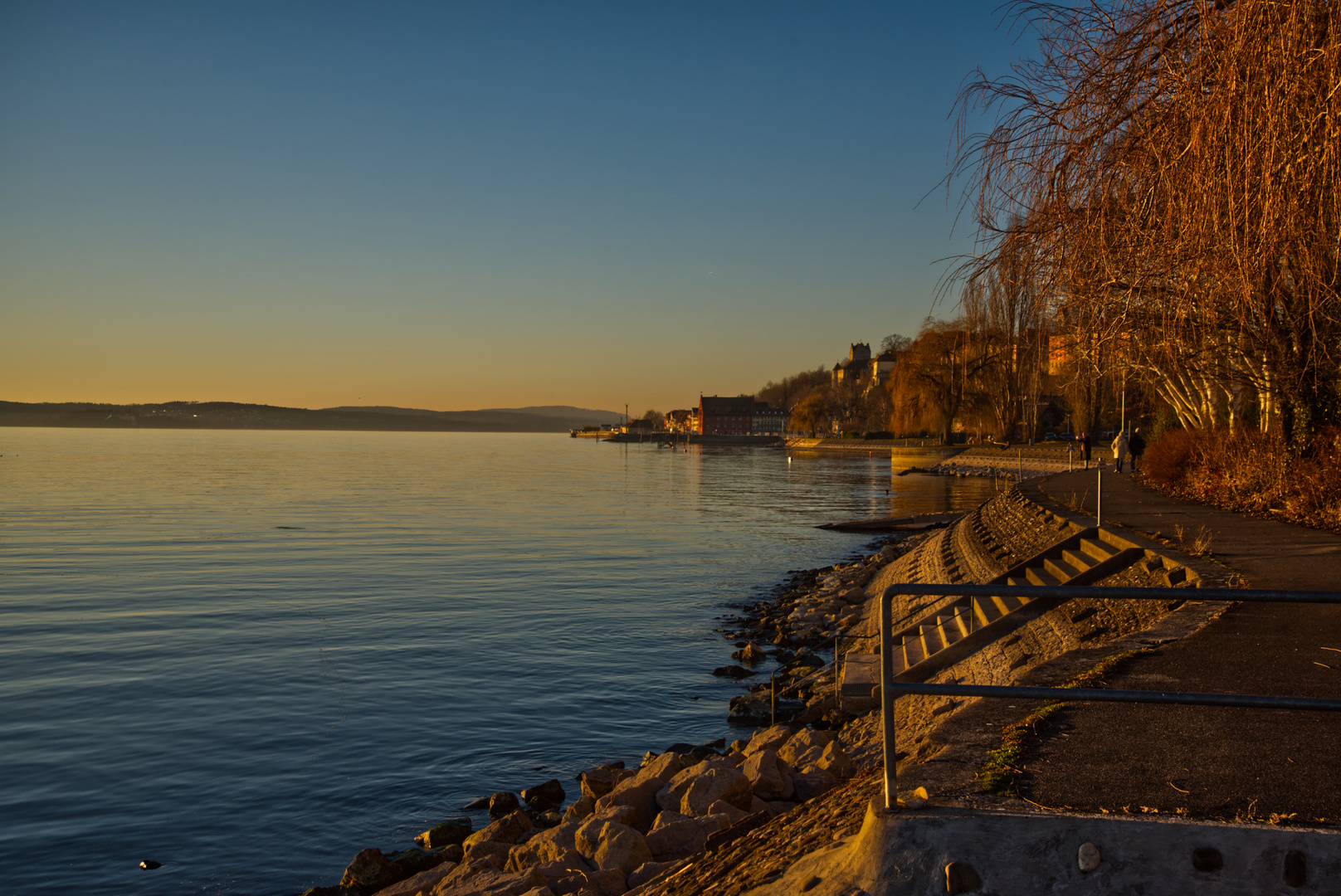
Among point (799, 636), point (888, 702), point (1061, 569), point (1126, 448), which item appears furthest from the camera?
point (1126, 448)

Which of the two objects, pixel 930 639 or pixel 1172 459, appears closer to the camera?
pixel 930 639

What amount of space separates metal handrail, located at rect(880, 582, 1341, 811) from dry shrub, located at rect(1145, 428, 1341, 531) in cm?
1418

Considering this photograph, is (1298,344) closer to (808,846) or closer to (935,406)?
(808,846)

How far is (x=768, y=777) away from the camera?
7.72 meters

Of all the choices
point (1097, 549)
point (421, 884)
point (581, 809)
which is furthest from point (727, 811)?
point (1097, 549)

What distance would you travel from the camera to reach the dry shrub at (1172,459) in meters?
25.4

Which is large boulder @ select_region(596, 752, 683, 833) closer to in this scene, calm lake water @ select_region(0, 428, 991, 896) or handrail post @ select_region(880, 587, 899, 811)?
calm lake water @ select_region(0, 428, 991, 896)

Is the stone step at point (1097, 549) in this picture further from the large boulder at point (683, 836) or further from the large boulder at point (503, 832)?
the large boulder at point (503, 832)

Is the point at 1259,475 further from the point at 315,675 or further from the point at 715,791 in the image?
the point at 315,675

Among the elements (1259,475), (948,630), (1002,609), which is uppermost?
(1259,475)

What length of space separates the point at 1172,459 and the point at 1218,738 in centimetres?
2360

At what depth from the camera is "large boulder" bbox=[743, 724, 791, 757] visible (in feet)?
31.0

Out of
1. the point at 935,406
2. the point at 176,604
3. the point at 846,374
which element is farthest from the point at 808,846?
the point at 846,374

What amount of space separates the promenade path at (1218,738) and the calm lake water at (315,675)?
19.7 ft
